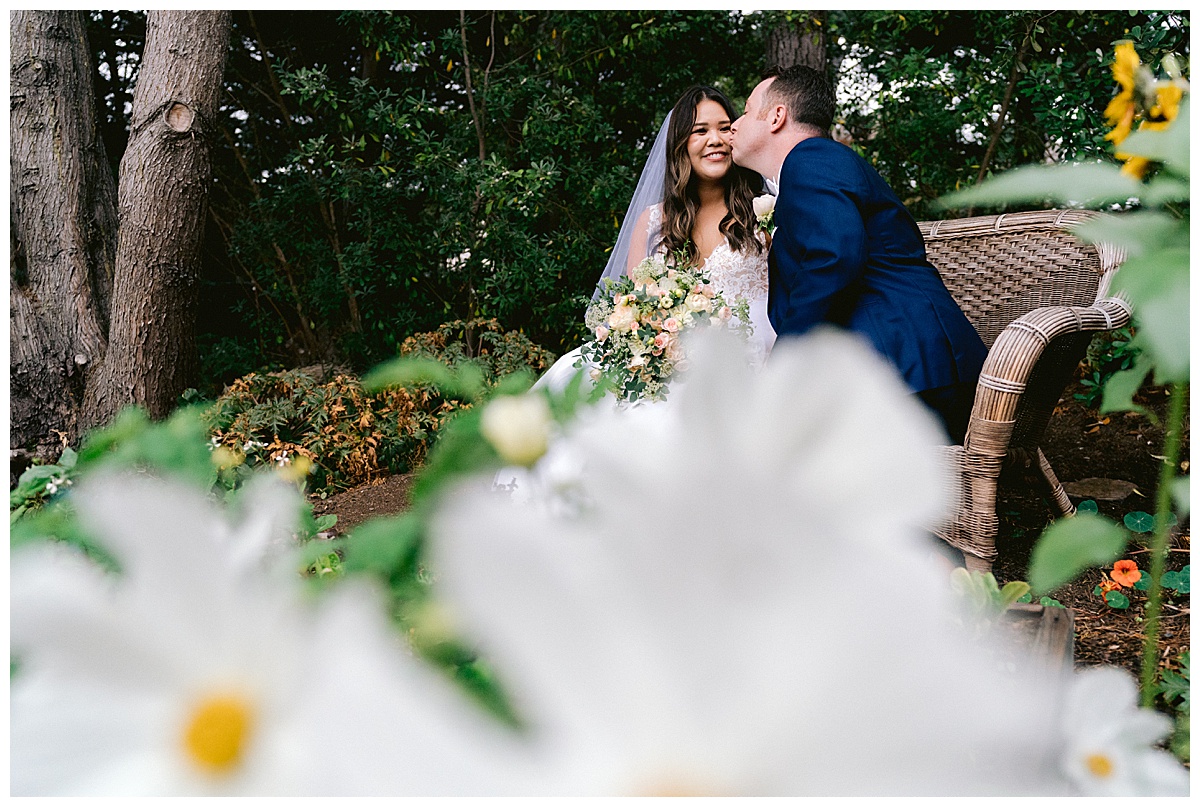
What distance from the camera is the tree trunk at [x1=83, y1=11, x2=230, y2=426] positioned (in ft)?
11.3

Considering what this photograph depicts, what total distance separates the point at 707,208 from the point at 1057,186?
Result: 3384 millimetres

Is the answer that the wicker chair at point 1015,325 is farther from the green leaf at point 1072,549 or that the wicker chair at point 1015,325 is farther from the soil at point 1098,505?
the green leaf at point 1072,549

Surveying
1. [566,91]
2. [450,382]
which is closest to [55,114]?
[566,91]

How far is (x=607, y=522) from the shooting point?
137 millimetres

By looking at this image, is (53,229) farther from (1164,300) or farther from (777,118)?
(1164,300)

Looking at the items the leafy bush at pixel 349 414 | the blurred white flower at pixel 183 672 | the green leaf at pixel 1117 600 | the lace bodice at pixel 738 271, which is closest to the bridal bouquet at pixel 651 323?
the lace bodice at pixel 738 271

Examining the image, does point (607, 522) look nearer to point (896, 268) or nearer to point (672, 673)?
point (672, 673)

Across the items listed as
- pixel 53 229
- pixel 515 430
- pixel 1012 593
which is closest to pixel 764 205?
pixel 1012 593

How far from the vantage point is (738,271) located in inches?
133

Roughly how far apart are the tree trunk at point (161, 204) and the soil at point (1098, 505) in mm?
1032

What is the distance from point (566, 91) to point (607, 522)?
477 cm

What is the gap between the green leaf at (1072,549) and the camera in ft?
1.32

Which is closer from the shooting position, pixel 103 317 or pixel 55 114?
pixel 55 114

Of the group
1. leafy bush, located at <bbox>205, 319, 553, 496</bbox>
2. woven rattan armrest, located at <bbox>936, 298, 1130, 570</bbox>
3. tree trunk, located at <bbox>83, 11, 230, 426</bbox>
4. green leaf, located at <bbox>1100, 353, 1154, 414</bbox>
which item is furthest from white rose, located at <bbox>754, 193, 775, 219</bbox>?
green leaf, located at <bbox>1100, 353, 1154, 414</bbox>
